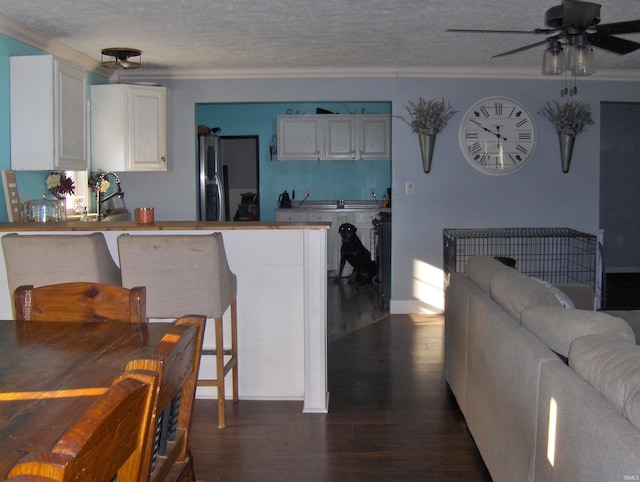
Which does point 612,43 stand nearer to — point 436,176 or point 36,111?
point 436,176

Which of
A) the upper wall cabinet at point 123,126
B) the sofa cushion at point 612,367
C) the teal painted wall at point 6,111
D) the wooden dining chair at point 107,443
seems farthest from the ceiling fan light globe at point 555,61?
the upper wall cabinet at point 123,126

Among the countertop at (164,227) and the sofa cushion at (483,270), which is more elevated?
the countertop at (164,227)

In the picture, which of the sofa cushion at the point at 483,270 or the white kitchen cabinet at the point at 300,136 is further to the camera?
the white kitchen cabinet at the point at 300,136

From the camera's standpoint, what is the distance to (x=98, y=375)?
1.53m

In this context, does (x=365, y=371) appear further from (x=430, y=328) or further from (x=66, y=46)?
(x=66, y=46)

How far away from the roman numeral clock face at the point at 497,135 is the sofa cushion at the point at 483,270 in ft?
8.96

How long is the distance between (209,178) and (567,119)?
12.0ft

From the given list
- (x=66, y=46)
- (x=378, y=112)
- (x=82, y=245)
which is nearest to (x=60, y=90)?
(x=66, y=46)

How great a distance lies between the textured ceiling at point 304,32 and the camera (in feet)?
12.4

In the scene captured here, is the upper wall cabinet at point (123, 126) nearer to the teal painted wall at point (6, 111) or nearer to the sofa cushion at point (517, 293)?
the teal painted wall at point (6, 111)

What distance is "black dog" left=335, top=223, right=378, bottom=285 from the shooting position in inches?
291

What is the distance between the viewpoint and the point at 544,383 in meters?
1.88

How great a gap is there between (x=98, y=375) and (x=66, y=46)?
13.2ft

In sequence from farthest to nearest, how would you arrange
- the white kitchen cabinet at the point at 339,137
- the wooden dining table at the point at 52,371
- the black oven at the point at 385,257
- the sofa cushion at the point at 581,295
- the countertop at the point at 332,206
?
the countertop at the point at 332,206, the white kitchen cabinet at the point at 339,137, the black oven at the point at 385,257, the sofa cushion at the point at 581,295, the wooden dining table at the point at 52,371
